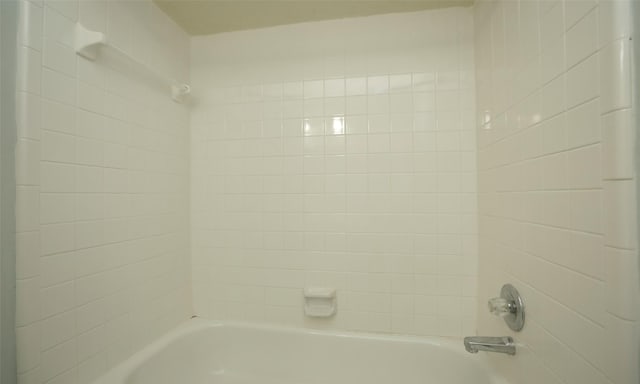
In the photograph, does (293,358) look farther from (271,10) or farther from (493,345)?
(271,10)

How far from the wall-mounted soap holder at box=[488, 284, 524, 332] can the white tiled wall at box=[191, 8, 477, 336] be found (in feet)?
1.08

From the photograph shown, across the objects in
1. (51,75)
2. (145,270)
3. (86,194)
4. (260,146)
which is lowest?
(145,270)

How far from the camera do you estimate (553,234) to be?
0.69 meters

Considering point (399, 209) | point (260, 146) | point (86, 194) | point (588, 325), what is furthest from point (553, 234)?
point (86, 194)

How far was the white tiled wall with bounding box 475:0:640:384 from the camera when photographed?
478 millimetres

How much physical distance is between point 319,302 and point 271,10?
5.00 feet

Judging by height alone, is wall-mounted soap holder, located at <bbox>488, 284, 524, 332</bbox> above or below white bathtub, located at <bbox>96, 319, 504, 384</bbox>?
above

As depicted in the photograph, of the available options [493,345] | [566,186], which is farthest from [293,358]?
[566,186]

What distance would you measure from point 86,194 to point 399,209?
1.32 m

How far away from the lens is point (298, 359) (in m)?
1.33

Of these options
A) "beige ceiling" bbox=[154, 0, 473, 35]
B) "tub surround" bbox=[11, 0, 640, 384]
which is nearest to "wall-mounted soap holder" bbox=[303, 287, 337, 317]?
"tub surround" bbox=[11, 0, 640, 384]

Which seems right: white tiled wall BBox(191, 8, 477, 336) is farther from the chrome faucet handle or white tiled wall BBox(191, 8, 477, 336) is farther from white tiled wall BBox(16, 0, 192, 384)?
the chrome faucet handle

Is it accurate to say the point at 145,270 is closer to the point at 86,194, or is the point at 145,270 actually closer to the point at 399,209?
the point at 86,194

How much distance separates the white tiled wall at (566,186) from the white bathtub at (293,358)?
28cm
